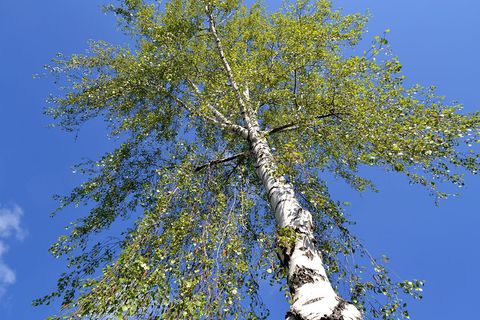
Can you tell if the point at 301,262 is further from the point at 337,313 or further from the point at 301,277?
the point at 337,313

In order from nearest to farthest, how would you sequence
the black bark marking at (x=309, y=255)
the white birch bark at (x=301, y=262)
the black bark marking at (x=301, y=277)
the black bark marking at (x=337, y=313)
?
the black bark marking at (x=337, y=313)
the white birch bark at (x=301, y=262)
the black bark marking at (x=301, y=277)
the black bark marking at (x=309, y=255)

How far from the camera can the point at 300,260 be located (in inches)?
207

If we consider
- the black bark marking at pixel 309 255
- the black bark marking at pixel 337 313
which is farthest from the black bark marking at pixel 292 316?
the black bark marking at pixel 309 255

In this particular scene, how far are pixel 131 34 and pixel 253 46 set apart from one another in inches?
189

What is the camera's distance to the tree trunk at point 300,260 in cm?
438

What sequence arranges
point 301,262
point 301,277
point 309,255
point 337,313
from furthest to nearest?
point 309,255
point 301,262
point 301,277
point 337,313

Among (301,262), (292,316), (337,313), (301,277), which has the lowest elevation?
(337,313)

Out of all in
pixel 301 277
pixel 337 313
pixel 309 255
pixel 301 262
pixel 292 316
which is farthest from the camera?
pixel 309 255

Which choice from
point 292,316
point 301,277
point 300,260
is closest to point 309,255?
point 300,260

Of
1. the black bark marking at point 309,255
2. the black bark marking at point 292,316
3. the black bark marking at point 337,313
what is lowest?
the black bark marking at point 337,313

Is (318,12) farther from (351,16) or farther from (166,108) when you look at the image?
(166,108)

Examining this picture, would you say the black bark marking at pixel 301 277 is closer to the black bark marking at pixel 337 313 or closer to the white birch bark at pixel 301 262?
the white birch bark at pixel 301 262

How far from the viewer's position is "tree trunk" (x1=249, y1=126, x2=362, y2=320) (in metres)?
4.38

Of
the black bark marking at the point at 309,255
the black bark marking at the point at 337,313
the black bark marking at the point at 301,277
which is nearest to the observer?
A: the black bark marking at the point at 337,313
